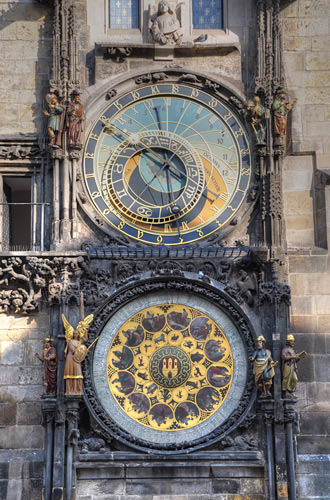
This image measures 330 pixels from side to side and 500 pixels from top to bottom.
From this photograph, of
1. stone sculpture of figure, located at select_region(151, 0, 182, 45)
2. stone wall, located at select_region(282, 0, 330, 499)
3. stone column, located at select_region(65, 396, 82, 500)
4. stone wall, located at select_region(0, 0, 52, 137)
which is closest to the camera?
stone column, located at select_region(65, 396, 82, 500)

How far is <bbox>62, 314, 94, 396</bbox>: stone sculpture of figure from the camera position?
57.5 feet

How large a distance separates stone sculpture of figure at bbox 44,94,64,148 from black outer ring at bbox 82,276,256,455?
2.55 m

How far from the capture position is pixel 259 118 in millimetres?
19062

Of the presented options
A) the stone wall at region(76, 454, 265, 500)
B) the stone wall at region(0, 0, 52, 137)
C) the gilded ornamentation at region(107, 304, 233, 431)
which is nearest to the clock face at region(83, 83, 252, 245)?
the stone wall at region(0, 0, 52, 137)

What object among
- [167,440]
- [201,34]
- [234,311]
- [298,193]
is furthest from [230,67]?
[167,440]

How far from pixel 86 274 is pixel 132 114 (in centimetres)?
272

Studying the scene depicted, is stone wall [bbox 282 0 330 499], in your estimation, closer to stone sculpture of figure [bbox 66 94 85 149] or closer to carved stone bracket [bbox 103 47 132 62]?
carved stone bracket [bbox 103 47 132 62]

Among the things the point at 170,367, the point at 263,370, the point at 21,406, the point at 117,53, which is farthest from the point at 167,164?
the point at 21,406

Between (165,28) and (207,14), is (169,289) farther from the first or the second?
(207,14)

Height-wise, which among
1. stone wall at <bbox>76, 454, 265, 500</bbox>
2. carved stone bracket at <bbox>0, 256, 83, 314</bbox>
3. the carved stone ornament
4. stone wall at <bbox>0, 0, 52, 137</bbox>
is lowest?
stone wall at <bbox>76, 454, 265, 500</bbox>

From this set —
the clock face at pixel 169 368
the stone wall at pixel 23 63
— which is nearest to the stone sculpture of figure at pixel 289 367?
the clock face at pixel 169 368

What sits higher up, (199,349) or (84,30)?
(84,30)

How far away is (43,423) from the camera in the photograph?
1764cm

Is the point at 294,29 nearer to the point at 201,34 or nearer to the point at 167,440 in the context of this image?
the point at 201,34
